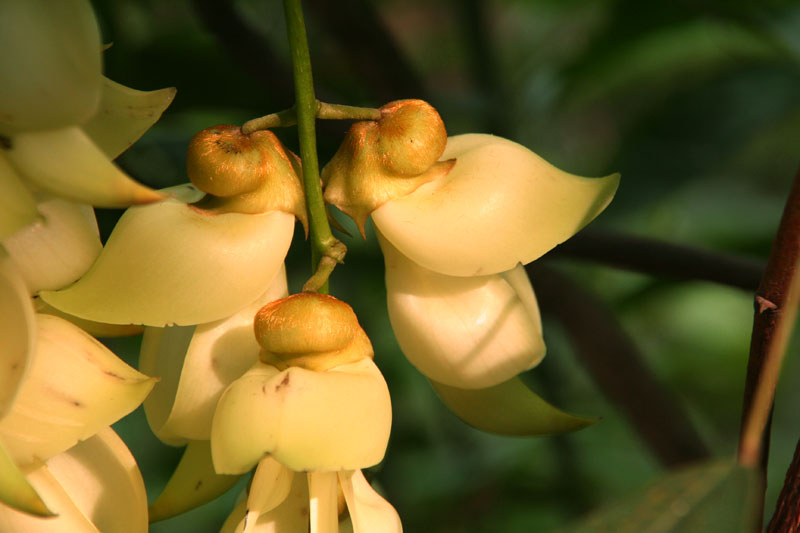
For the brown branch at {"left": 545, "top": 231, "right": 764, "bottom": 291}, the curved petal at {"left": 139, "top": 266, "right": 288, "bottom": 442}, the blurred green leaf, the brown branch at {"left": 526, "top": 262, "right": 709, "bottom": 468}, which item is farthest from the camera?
the brown branch at {"left": 526, "top": 262, "right": 709, "bottom": 468}

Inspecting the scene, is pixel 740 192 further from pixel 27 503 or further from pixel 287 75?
pixel 27 503

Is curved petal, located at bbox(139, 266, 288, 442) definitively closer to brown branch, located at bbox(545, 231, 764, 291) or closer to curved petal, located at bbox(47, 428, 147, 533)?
curved petal, located at bbox(47, 428, 147, 533)

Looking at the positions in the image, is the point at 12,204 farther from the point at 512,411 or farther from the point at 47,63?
the point at 512,411

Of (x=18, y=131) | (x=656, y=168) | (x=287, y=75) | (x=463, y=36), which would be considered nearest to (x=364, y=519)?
(x=18, y=131)

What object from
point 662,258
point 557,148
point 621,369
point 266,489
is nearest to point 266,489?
point 266,489

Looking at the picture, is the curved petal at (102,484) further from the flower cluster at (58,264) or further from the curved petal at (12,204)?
the curved petal at (12,204)

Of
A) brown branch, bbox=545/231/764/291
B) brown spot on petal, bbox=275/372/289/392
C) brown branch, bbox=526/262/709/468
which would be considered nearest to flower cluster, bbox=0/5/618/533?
brown spot on petal, bbox=275/372/289/392
